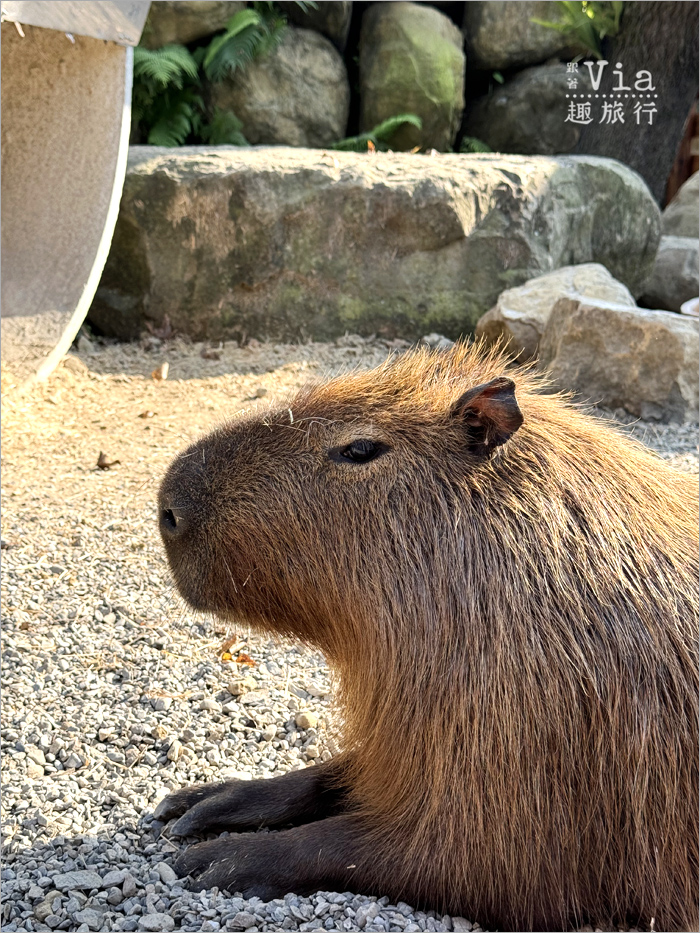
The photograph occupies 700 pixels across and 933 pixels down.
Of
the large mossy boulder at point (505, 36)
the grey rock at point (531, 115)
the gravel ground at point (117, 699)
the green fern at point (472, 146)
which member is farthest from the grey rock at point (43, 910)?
the large mossy boulder at point (505, 36)

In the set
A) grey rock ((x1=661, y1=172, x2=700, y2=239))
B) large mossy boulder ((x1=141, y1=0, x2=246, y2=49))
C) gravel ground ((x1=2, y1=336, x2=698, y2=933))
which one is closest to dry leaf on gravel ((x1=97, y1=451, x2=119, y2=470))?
gravel ground ((x1=2, y1=336, x2=698, y2=933))

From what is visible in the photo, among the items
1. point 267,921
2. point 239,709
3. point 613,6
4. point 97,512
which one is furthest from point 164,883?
point 613,6

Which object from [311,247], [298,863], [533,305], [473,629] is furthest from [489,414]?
[311,247]

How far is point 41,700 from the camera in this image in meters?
3.27

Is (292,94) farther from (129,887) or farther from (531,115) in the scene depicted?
(129,887)

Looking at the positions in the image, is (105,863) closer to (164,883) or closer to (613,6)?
(164,883)

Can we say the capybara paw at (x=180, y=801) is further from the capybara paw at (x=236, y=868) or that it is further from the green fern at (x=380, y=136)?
the green fern at (x=380, y=136)

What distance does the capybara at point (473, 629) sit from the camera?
2.10m

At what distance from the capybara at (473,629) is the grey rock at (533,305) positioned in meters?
4.26

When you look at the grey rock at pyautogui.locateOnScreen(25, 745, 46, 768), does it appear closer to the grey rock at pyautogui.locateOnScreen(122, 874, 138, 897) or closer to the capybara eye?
the grey rock at pyautogui.locateOnScreen(122, 874, 138, 897)

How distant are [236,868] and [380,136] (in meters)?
10.7

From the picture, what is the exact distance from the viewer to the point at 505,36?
497 inches

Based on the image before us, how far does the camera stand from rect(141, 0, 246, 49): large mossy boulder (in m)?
11.0

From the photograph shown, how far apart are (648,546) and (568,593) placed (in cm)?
26
